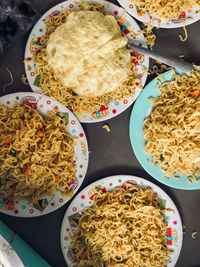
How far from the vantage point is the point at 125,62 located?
2525mm

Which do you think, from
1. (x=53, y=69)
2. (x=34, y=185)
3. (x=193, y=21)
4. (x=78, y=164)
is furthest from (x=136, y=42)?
(x=34, y=185)

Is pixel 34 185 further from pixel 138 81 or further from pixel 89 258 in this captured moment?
pixel 138 81

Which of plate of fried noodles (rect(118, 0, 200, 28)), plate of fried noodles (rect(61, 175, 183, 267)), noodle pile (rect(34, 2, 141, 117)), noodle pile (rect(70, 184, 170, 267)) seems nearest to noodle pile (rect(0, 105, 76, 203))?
noodle pile (rect(34, 2, 141, 117))

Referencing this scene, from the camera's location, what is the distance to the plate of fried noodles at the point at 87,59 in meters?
2.43

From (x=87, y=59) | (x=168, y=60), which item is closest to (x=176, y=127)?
(x=168, y=60)

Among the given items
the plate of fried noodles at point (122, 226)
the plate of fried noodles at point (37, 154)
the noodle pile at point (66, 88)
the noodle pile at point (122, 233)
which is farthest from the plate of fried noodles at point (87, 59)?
the noodle pile at point (122, 233)

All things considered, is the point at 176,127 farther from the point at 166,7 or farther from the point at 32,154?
the point at 32,154

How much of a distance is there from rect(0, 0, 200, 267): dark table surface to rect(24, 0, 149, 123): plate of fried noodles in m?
0.23

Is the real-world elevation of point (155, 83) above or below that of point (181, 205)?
above

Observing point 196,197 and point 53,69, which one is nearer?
point 53,69

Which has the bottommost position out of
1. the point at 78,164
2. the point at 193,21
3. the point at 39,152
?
the point at 78,164

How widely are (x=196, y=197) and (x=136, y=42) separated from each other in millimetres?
1705

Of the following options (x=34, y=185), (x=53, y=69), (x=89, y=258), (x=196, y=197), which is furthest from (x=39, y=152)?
(x=196, y=197)

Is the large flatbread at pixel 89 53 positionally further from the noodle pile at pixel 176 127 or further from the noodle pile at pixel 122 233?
the noodle pile at pixel 122 233
